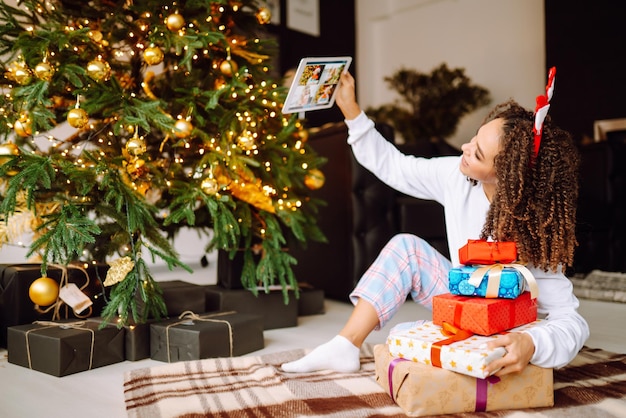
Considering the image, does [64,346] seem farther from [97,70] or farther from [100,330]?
[97,70]

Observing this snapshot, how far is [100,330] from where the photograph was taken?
5.18ft

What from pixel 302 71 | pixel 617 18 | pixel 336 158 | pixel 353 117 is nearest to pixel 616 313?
pixel 336 158

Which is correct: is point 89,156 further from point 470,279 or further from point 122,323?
point 470,279

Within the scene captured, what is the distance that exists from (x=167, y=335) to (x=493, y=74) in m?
4.26

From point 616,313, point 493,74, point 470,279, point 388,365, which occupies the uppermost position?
point 493,74

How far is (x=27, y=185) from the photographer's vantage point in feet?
4.83

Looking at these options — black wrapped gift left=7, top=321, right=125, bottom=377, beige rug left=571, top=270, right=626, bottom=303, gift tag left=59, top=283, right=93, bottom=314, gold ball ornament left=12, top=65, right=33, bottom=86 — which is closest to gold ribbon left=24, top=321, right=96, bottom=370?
black wrapped gift left=7, top=321, right=125, bottom=377

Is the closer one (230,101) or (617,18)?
(230,101)

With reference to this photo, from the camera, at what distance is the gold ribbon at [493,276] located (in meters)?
1.23

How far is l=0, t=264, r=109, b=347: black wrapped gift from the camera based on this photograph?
5.71 feet

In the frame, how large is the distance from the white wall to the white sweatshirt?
11.5 ft

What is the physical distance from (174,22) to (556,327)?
1349 mm

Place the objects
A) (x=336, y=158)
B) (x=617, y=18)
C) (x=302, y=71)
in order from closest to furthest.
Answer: (x=302, y=71) < (x=336, y=158) < (x=617, y=18)

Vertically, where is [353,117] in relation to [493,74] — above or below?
below
